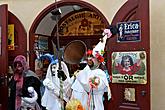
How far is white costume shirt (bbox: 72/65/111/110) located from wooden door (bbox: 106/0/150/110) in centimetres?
33

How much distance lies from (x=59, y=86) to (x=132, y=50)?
106cm

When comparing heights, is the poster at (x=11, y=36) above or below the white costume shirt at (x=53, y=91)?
above

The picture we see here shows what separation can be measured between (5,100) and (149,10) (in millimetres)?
2520

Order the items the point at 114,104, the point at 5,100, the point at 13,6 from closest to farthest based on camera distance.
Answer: the point at 114,104, the point at 5,100, the point at 13,6

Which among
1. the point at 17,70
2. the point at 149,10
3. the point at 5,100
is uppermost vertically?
the point at 149,10

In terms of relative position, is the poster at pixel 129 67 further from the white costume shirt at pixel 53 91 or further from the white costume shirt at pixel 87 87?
the white costume shirt at pixel 53 91

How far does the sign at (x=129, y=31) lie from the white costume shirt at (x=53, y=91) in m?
0.87

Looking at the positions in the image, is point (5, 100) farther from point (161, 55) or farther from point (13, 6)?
point (161, 55)

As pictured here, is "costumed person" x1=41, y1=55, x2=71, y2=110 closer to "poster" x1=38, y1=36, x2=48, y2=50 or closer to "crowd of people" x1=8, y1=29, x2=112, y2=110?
"crowd of people" x1=8, y1=29, x2=112, y2=110

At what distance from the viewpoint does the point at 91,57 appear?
155 inches

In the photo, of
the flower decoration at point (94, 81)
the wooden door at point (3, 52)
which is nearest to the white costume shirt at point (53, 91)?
the flower decoration at point (94, 81)

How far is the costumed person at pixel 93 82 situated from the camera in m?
3.85

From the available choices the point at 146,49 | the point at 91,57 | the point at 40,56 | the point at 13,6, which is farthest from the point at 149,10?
the point at 13,6

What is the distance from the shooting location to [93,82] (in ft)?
12.6
